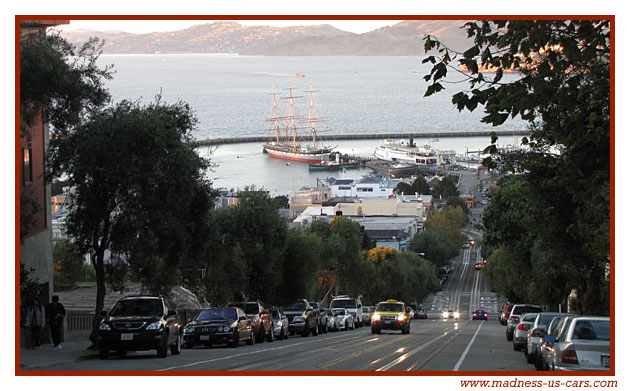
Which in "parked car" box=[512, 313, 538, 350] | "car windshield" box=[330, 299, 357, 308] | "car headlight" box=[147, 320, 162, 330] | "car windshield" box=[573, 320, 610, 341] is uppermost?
"car windshield" box=[573, 320, 610, 341]

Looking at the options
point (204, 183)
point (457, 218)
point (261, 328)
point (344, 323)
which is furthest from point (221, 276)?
point (457, 218)

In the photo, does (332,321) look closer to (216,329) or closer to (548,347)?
(216,329)

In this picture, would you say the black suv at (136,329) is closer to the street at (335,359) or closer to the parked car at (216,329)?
the street at (335,359)

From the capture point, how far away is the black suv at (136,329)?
931 inches

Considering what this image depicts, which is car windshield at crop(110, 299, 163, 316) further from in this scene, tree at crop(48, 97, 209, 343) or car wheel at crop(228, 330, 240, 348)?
car wheel at crop(228, 330, 240, 348)

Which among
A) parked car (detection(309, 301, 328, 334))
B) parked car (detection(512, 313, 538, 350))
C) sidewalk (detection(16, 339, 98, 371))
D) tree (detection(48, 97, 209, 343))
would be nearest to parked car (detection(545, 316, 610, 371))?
sidewalk (detection(16, 339, 98, 371))

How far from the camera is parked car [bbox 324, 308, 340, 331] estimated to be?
46328mm

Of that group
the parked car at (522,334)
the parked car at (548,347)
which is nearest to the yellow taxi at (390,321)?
the parked car at (522,334)

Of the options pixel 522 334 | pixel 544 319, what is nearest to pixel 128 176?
pixel 544 319

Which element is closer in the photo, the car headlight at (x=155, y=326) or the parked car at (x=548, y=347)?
the parked car at (x=548, y=347)

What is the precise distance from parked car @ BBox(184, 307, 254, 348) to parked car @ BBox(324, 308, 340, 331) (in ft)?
52.3

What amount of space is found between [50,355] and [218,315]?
726 centimetres

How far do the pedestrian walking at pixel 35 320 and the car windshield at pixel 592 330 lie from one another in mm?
16145

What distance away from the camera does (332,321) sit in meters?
46.6
